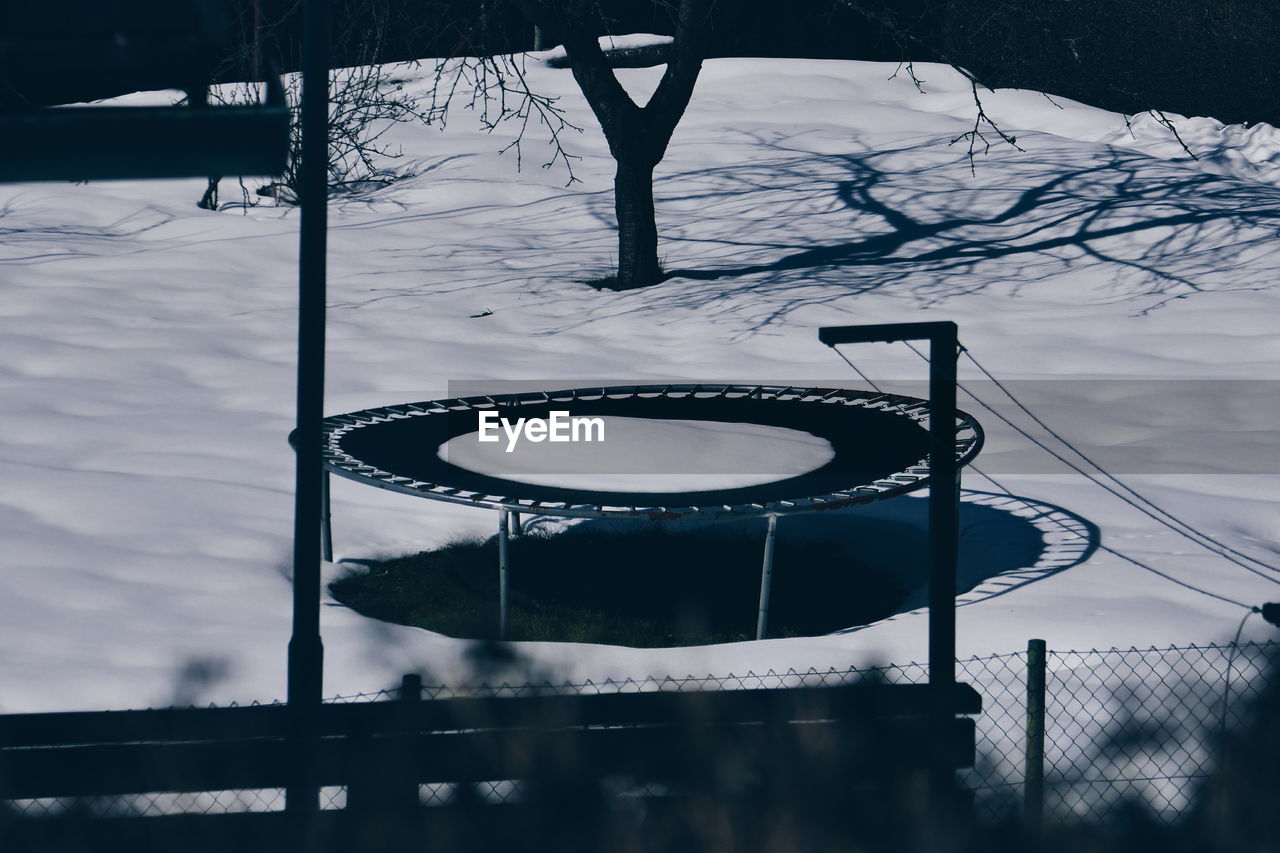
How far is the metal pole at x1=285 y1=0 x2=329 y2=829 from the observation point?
3.98 meters

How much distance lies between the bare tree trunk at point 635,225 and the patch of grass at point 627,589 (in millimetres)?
6208

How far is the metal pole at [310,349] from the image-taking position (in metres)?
3.98

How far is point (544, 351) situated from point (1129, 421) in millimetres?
4869

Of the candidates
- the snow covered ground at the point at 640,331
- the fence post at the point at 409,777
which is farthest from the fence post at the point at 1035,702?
the fence post at the point at 409,777

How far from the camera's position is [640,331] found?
13.1 metres

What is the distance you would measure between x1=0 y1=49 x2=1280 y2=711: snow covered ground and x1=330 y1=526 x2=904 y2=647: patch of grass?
1.24 ft

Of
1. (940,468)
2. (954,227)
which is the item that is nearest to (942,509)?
(940,468)

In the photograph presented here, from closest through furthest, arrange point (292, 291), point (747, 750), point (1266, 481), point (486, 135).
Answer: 1. point (747, 750)
2. point (1266, 481)
3. point (292, 291)
4. point (486, 135)

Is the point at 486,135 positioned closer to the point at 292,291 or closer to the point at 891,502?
the point at 292,291

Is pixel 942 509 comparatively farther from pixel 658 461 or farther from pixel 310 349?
pixel 658 461

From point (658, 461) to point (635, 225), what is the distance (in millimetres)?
7371

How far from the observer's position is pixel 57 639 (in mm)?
6320

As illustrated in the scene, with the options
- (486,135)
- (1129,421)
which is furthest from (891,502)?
(486,135)

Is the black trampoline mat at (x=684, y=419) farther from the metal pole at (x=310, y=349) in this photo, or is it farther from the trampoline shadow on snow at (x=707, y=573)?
the metal pole at (x=310, y=349)
